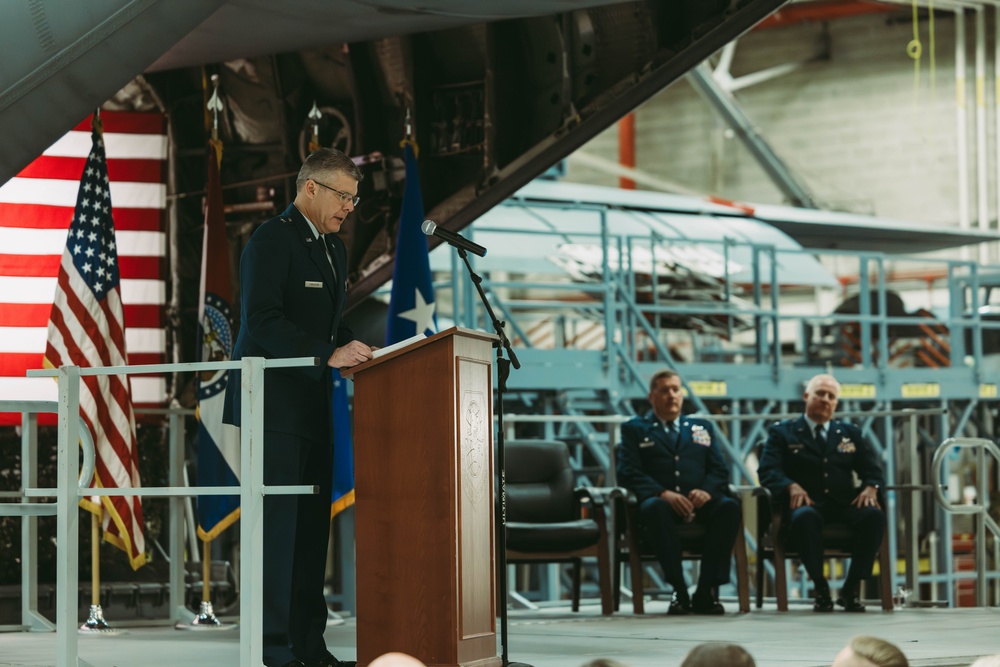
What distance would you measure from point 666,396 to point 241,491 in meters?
3.82

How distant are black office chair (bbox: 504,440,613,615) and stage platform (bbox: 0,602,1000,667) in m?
0.31

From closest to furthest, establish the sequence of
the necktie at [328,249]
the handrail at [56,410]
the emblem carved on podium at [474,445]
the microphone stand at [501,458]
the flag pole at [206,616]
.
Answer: the emblem carved on podium at [474,445], the microphone stand at [501,458], the necktie at [328,249], the handrail at [56,410], the flag pole at [206,616]

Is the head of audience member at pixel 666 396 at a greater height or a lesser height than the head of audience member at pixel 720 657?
greater

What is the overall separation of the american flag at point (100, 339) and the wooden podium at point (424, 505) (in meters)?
2.39

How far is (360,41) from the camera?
670 centimetres

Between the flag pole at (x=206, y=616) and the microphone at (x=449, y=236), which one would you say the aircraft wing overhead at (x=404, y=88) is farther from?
the microphone at (x=449, y=236)

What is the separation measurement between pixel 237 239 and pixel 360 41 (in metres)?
1.26

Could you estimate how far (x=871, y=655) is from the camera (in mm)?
Answer: 1919

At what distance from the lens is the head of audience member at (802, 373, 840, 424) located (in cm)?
739

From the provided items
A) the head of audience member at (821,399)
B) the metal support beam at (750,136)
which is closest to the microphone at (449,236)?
the head of audience member at (821,399)

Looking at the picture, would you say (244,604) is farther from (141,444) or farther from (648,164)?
(648,164)

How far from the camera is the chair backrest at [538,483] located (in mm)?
7141

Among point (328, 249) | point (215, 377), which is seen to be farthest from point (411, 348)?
point (215, 377)

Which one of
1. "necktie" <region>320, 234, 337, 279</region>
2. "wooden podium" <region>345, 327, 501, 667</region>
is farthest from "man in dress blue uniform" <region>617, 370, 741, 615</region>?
"necktie" <region>320, 234, 337, 279</region>
